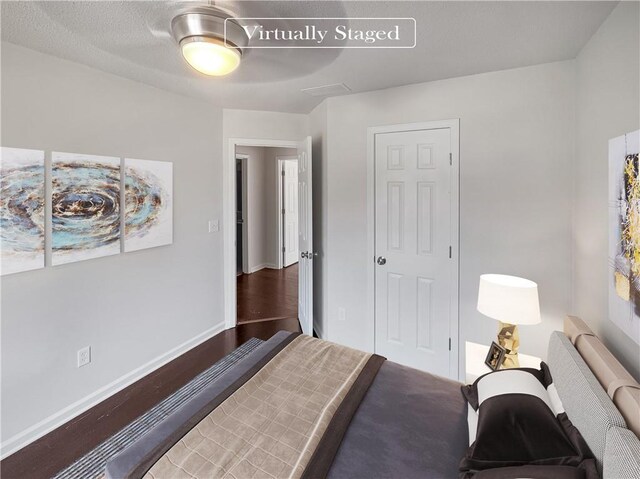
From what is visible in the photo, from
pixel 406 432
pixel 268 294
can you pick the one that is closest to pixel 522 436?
pixel 406 432

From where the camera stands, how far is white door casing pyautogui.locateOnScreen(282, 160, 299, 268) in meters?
6.16

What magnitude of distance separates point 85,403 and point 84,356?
328 mm

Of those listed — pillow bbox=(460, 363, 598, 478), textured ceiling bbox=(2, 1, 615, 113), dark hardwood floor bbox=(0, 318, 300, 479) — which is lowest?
dark hardwood floor bbox=(0, 318, 300, 479)

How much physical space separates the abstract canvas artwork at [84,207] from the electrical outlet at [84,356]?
64 cm

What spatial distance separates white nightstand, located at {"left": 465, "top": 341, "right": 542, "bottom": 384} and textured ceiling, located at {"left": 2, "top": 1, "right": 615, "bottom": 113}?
1.89 meters

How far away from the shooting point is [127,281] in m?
2.65

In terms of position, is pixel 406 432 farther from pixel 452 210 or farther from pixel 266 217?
pixel 266 217

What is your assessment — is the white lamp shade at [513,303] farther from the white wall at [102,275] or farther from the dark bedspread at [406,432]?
the white wall at [102,275]

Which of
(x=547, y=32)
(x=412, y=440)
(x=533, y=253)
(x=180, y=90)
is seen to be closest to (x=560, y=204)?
(x=533, y=253)

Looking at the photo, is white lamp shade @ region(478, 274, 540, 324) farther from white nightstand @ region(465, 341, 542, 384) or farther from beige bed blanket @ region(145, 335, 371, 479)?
beige bed blanket @ region(145, 335, 371, 479)

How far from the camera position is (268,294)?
487 centimetres

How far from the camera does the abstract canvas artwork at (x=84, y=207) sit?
7.07 ft

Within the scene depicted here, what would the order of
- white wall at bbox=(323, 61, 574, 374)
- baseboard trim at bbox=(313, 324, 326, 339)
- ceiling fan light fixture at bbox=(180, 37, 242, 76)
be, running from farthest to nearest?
baseboard trim at bbox=(313, 324, 326, 339) < white wall at bbox=(323, 61, 574, 374) < ceiling fan light fixture at bbox=(180, 37, 242, 76)

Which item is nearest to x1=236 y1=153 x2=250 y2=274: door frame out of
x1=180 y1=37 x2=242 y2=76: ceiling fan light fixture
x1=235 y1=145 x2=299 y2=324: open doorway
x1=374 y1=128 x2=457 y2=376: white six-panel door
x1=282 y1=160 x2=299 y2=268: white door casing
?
x1=235 y1=145 x2=299 y2=324: open doorway
